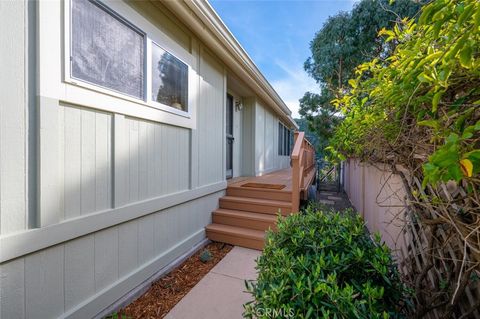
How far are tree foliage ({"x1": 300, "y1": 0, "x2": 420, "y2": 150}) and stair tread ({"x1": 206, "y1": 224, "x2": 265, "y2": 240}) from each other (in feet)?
18.0

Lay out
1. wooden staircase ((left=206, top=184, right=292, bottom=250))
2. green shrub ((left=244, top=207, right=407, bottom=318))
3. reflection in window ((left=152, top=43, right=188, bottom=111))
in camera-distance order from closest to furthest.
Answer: green shrub ((left=244, top=207, right=407, bottom=318)) < reflection in window ((left=152, top=43, right=188, bottom=111)) < wooden staircase ((left=206, top=184, right=292, bottom=250))

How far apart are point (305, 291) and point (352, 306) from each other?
24 centimetres

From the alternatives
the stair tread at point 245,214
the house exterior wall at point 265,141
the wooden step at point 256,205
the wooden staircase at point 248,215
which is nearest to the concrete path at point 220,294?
the wooden staircase at point 248,215

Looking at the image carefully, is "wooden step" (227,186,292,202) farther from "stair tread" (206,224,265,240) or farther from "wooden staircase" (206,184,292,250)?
"stair tread" (206,224,265,240)

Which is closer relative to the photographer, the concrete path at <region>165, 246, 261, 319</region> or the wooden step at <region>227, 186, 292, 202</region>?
the concrete path at <region>165, 246, 261, 319</region>

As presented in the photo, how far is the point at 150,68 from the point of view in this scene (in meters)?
2.73

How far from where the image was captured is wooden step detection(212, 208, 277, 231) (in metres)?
3.78

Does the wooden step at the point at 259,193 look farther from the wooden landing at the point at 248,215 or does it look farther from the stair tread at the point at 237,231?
the stair tread at the point at 237,231

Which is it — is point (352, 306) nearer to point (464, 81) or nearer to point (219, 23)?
point (464, 81)

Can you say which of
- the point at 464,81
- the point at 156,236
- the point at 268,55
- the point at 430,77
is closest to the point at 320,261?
the point at 430,77

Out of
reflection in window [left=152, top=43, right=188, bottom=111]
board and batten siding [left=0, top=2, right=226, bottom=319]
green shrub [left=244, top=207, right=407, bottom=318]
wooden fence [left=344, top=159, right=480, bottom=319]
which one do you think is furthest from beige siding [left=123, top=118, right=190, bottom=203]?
wooden fence [left=344, top=159, right=480, bottom=319]

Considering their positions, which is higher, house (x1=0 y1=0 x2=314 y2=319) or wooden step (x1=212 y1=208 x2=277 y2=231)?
house (x1=0 y1=0 x2=314 y2=319)

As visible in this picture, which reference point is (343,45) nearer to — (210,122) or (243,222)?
(210,122)

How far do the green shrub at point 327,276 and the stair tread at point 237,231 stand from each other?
5.96ft
